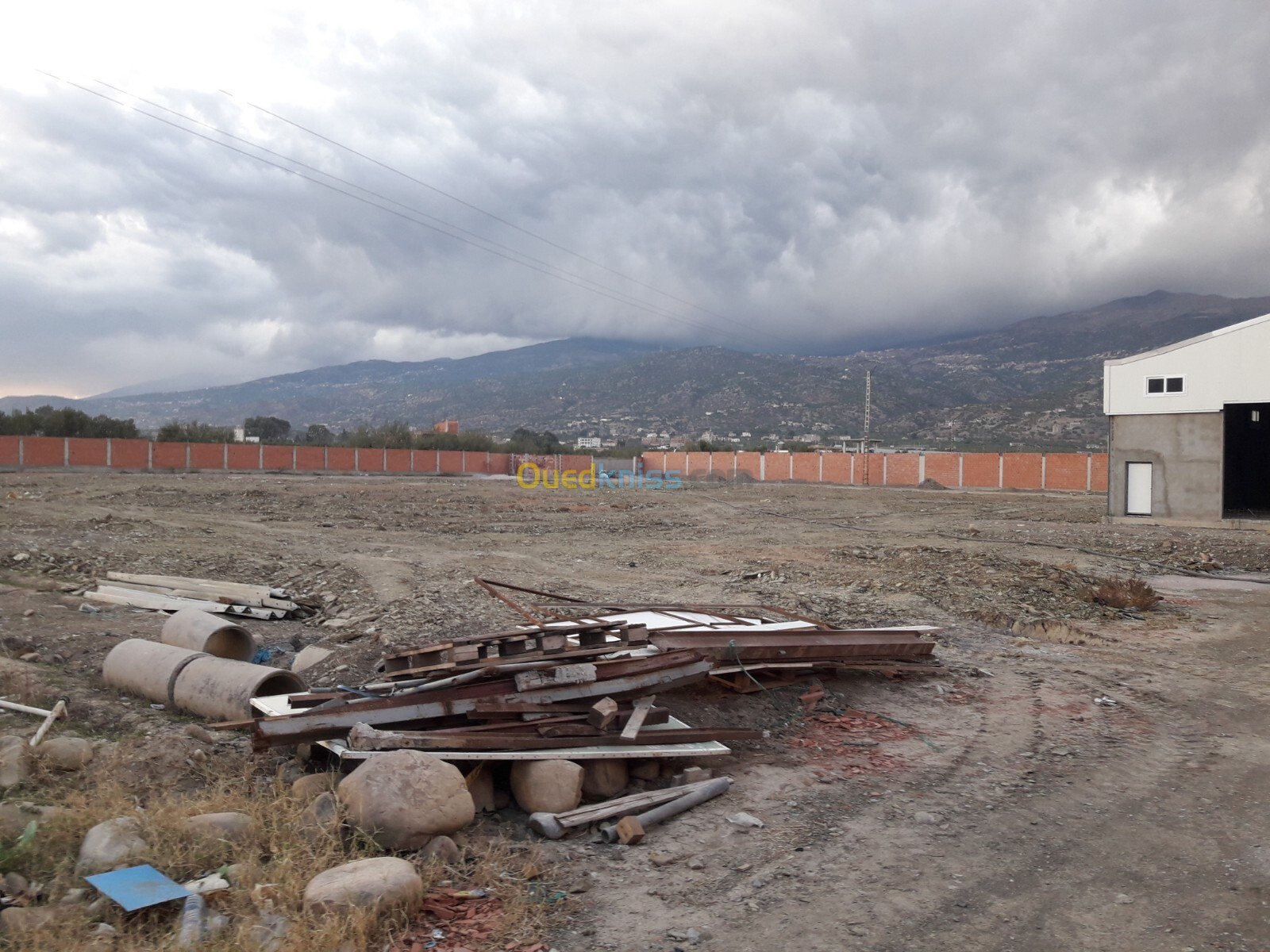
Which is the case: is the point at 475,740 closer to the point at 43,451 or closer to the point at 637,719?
the point at 637,719

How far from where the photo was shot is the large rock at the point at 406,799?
511 cm

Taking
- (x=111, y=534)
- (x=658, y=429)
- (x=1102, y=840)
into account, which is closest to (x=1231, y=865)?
(x=1102, y=840)

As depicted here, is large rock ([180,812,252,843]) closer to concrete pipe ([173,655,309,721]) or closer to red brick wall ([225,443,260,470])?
concrete pipe ([173,655,309,721])

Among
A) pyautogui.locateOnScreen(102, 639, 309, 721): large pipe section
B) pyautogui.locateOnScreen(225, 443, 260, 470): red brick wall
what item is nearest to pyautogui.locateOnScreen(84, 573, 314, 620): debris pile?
pyautogui.locateOnScreen(102, 639, 309, 721): large pipe section

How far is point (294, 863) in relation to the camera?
4816 mm

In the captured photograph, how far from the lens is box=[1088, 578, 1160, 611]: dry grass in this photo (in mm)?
14609

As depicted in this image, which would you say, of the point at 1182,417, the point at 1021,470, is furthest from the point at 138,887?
the point at 1021,470

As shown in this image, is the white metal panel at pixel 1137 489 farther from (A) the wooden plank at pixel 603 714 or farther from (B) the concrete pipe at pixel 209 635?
(B) the concrete pipe at pixel 209 635

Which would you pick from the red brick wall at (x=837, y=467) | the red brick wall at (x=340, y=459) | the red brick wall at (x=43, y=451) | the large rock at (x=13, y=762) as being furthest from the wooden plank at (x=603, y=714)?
the red brick wall at (x=340, y=459)

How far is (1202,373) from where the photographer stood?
2844cm

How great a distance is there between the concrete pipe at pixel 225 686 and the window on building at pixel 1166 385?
99.5ft

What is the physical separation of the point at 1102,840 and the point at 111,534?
20.1 m

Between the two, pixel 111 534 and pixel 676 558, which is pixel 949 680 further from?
pixel 111 534

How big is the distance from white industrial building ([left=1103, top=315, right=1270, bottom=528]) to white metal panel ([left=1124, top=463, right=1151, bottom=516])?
0.08 feet
